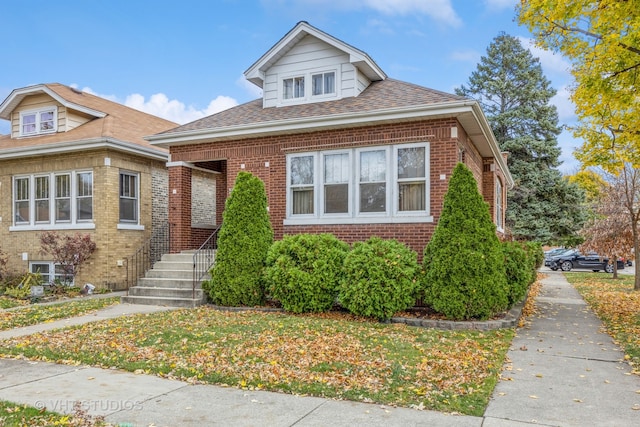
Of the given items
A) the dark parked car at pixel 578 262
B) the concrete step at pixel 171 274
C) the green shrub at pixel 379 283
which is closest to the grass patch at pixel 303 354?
the green shrub at pixel 379 283

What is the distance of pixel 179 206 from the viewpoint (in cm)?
1302

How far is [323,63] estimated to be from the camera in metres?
12.4

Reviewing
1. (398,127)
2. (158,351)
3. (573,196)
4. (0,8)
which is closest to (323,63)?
(398,127)

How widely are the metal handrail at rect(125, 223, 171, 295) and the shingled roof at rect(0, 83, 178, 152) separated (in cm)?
267

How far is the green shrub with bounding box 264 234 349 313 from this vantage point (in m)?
9.30

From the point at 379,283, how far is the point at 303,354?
2.94 meters

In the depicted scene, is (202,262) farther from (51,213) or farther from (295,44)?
(295,44)

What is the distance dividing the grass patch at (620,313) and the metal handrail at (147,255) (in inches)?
433

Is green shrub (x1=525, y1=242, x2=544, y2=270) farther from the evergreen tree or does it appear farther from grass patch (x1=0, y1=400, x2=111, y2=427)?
grass patch (x1=0, y1=400, x2=111, y2=427)

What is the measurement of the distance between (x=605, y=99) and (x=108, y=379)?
972cm

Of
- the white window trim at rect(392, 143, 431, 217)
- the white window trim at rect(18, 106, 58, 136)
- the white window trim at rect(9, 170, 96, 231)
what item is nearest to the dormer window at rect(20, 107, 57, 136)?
the white window trim at rect(18, 106, 58, 136)

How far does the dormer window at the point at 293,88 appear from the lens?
41.7 ft

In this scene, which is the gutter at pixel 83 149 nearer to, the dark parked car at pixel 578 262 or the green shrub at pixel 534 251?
the green shrub at pixel 534 251

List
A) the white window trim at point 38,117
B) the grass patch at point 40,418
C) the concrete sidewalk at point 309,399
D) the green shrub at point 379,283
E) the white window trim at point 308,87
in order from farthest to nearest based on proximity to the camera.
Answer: the white window trim at point 38,117, the white window trim at point 308,87, the green shrub at point 379,283, the concrete sidewalk at point 309,399, the grass patch at point 40,418
